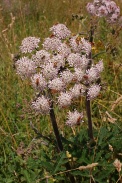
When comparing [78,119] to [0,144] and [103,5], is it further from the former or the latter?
[103,5]

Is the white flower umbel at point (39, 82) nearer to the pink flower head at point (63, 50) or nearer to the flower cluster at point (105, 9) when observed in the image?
the pink flower head at point (63, 50)

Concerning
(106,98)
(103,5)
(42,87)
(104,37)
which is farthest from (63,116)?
(104,37)

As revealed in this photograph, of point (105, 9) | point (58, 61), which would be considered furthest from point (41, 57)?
point (105, 9)

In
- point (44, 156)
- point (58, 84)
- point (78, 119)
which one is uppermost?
point (58, 84)

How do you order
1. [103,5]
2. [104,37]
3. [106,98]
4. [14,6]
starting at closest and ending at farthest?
[106,98], [103,5], [104,37], [14,6]

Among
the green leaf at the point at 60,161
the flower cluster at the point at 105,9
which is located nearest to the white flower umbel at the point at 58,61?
the green leaf at the point at 60,161

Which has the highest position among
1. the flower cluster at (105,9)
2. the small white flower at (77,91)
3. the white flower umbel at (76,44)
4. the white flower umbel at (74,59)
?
the flower cluster at (105,9)

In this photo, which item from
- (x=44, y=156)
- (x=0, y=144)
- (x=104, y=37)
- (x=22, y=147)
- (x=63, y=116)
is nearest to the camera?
(x=44, y=156)
